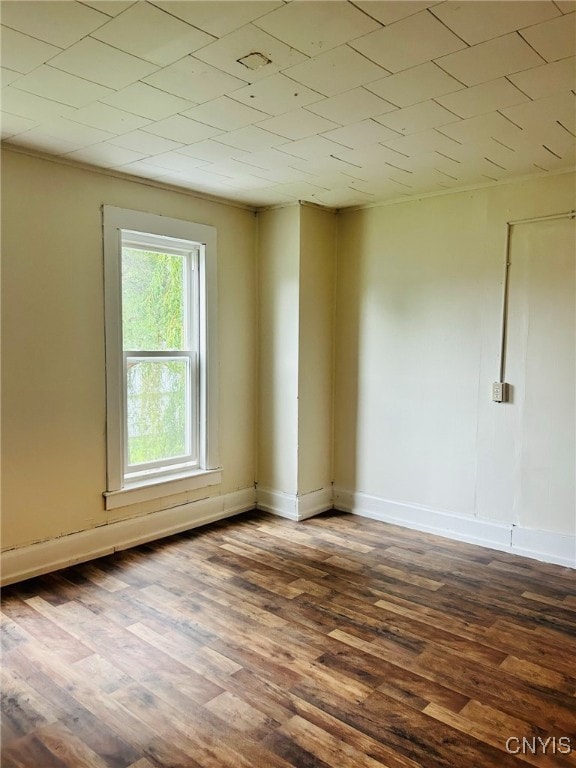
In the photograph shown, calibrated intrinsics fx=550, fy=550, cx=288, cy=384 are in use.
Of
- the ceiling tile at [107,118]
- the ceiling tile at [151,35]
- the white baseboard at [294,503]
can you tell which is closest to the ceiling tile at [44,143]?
the ceiling tile at [107,118]

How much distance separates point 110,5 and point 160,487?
9.48 ft

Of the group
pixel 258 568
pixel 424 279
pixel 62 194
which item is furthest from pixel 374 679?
pixel 62 194

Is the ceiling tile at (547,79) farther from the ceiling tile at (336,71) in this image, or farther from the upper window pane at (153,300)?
the upper window pane at (153,300)

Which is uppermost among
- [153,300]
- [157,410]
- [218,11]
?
[218,11]

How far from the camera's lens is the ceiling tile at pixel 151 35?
174cm

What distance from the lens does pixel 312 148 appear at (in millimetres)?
2955

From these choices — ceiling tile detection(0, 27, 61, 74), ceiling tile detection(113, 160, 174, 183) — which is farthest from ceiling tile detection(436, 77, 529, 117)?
ceiling tile detection(113, 160, 174, 183)

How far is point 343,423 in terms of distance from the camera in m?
4.57

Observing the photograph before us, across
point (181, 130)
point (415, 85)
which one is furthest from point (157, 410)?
point (415, 85)

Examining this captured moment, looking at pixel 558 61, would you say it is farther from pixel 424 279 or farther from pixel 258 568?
pixel 258 568

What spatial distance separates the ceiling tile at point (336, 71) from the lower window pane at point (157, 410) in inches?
86.8

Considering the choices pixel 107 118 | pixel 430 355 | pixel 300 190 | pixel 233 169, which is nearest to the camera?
pixel 107 118

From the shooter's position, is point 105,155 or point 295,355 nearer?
point 105,155

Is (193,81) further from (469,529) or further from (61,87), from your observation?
(469,529)
